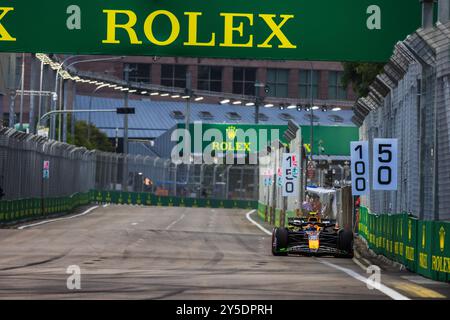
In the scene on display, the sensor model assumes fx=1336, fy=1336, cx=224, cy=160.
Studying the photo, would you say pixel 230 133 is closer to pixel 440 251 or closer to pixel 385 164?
pixel 385 164

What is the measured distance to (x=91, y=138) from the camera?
126 metres

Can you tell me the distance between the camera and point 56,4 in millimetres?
30203

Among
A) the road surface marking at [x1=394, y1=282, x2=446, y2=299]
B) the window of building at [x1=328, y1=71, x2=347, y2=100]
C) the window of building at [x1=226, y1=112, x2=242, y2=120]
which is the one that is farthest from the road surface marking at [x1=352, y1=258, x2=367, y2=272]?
the window of building at [x1=328, y1=71, x2=347, y2=100]

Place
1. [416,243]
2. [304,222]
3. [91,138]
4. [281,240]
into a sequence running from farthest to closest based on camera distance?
[91,138] → [304,222] → [281,240] → [416,243]

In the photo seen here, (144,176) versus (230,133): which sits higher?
(230,133)

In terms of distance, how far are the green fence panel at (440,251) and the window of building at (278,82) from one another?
11144cm

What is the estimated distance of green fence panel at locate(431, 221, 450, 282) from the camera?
2058cm

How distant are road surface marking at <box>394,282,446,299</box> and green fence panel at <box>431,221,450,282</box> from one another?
118cm

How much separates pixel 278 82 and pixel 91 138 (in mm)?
20590

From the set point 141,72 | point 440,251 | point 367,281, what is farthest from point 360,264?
point 141,72

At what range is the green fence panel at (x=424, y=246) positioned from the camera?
72.9 ft

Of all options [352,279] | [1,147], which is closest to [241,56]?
[352,279]

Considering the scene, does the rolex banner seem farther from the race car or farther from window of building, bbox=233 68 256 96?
window of building, bbox=233 68 256 96
